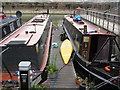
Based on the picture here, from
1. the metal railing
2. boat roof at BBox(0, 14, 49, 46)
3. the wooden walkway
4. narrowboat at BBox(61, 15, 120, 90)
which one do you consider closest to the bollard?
boat roof at BBox(0, 14, 49, 46)

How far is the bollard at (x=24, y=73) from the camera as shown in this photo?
17.5 ft

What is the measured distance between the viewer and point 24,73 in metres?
5.45

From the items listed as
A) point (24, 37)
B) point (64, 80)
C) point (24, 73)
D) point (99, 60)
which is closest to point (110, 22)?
point (99, 60)

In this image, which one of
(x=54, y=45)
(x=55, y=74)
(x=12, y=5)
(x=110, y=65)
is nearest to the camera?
(x=110, y=65)

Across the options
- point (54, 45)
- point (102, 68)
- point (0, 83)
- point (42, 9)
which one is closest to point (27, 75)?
point (0, 83)

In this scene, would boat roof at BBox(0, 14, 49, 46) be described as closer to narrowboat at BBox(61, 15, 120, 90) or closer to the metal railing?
narrowboat at BBox(61, 15, 120, 90)

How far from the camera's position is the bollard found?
17.5ft

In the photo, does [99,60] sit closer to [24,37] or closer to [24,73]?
[24,37]

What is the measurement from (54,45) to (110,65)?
7287 millimetres

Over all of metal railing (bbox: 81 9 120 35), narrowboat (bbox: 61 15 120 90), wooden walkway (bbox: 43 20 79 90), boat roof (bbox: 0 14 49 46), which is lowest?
wooden walkway (bbox: 43 20 79 90)

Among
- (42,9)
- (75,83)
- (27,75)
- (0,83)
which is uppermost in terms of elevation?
(42,9)

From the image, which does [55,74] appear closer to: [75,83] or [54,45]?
[75,83]

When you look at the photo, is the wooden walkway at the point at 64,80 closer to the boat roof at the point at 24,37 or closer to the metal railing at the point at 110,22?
the boat roof at the point at 24,37

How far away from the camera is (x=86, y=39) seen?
29.9ft
